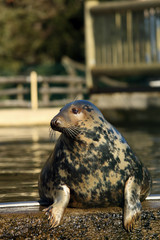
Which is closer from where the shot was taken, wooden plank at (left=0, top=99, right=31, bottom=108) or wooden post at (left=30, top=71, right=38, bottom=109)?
wooden post at (left=30, top=71, right=38, bottom=109)

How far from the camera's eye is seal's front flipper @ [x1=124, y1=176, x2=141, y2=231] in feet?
13.3

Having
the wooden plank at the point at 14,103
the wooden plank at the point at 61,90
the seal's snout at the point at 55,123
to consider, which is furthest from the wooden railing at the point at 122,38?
the seal's snout at the point at 55,123

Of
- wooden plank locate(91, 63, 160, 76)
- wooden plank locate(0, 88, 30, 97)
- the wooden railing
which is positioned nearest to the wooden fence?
wooden plank locate(0, 88, 30, 97)

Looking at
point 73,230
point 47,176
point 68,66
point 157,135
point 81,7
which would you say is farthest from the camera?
point 81,7

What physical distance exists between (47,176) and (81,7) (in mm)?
20101

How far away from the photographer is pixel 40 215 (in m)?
4.13

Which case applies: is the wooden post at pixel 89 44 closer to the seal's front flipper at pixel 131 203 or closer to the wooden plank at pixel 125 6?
the wooden plank at pixel 125 6

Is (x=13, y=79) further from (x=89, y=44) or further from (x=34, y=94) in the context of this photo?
(x=89, y=44)

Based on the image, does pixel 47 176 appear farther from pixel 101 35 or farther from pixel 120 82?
pixel 120 82

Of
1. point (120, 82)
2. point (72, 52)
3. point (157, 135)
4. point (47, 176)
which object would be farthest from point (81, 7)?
point (47, 176)

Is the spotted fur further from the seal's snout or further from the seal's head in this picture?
the seal's snout

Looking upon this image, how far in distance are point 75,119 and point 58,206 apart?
2.16 ft

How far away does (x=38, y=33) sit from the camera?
82.6ft

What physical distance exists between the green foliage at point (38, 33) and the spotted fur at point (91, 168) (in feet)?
62.5
